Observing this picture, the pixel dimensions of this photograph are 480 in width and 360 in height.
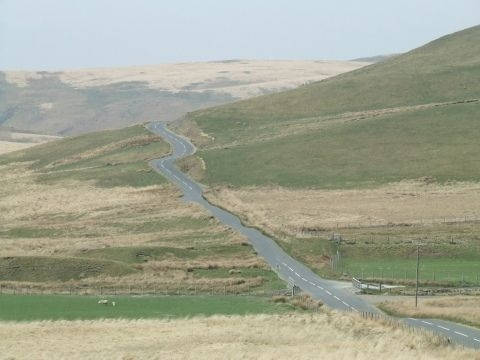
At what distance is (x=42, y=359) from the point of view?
121ft

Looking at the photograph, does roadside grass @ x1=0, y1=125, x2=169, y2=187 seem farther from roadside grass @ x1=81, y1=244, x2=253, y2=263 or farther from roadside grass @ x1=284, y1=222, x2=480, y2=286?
roadside grass @ x1=81, y1=244, x2=253, y2=263

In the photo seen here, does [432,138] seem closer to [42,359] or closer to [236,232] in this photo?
[236,232]

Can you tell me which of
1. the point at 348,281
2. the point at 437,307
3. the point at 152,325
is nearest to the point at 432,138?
the point at 348,281

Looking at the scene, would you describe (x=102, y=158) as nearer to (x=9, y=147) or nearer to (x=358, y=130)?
(x=358, y=130)

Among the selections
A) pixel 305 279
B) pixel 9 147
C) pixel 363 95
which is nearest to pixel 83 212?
pixel 305 279

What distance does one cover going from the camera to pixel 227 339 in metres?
40.9

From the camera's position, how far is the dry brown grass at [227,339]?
36750mm

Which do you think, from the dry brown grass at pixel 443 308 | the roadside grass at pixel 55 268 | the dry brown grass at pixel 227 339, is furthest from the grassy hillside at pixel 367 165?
the dry brown grass at pixel 227 339

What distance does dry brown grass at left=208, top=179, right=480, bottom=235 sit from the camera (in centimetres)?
8394

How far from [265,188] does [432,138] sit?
28.9 m

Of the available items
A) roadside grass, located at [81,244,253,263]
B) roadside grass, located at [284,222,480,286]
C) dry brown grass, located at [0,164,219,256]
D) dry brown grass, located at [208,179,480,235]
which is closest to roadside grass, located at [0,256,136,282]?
roadside grass, located at [81,244,253,263]

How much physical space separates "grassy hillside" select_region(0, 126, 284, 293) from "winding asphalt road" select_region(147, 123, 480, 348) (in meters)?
1.32

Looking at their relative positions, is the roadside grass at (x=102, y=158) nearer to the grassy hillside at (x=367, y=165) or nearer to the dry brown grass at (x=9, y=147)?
the grassy hillside at (x=367, y=165)

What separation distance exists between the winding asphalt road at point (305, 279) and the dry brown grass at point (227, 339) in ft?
10.6
